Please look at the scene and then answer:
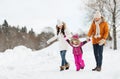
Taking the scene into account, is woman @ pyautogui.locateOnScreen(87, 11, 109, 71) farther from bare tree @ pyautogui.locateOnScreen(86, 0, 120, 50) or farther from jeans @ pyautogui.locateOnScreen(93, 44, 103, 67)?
bare tree @ pyautogui.locateOnScreen(86, 0, 120, 50)

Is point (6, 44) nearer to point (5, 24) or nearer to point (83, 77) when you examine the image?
point (5, 24)

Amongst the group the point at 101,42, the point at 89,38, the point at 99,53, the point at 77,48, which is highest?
the point at 89,38

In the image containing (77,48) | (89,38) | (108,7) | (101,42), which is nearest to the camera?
(101,42)

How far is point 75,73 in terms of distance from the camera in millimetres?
11945

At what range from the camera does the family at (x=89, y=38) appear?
12.1 meters

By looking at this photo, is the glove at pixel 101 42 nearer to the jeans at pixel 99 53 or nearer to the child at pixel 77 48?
the jeans at pixel 99 53

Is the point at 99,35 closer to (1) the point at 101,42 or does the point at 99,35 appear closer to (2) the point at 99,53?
(1) the point at 101,42

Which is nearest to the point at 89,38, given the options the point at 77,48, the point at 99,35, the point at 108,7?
the point at 99,35

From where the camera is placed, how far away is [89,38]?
12.5 metres

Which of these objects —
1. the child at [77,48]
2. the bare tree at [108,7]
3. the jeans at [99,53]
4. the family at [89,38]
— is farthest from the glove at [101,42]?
the bare tree at [108,7]

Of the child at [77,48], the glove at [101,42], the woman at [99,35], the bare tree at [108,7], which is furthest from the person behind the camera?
the bare tree at [108,7]

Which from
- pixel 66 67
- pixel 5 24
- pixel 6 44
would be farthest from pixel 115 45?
pixel 5 24

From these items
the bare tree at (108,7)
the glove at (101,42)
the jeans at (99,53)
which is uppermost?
the bare tree at (108,7)

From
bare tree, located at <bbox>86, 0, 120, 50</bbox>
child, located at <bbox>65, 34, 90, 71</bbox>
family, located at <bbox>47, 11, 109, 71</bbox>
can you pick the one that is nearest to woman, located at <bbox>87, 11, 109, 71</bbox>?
family, located at <bbox>47, 11, 109, 71</bbox>
